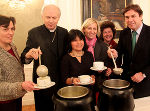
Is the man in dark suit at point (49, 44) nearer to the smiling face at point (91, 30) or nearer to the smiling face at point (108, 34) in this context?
the smiling face at point (91, 30)

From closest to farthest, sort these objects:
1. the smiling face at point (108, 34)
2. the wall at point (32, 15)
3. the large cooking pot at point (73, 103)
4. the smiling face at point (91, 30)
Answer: the large cooking pot at point (73, 103), the smiling face at point (91, 30), the smiling face at point (108, 34), the wall at point (32, 15)

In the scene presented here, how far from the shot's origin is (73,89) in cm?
78

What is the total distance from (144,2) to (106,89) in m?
3.26

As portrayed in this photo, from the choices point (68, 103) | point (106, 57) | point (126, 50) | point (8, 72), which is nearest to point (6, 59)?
point (8, 72)

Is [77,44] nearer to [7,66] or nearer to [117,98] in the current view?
[7,66]

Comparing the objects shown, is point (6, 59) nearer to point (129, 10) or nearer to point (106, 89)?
point (106, 89)

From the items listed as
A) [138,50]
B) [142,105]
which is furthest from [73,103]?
[138,50]

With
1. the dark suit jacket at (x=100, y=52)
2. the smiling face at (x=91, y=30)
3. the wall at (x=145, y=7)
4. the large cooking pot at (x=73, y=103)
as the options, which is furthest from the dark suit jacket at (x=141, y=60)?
the wall at (x=145, y=7)

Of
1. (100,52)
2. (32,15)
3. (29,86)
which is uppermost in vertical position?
(32,15)

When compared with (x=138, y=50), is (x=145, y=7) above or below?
above

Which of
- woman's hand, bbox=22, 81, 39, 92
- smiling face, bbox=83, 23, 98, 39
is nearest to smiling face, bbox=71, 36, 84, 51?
smiling face, bbox=83, 23, 98, 39

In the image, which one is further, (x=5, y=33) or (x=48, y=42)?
(x=48, y=42)

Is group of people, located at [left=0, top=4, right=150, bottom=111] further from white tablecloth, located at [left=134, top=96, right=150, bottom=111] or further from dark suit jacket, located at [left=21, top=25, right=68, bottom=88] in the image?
white tablecloth, located at [left=134, top=96, right=150, bottom=111]

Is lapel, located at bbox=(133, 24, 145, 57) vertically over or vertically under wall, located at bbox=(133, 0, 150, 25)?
under
